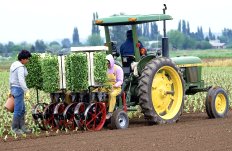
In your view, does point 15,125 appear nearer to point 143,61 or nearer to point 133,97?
point 133,97

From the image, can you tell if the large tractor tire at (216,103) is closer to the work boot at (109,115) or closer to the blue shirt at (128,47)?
the blue shirt at (128,47)

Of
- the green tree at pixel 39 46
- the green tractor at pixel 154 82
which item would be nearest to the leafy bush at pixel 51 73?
the green tractor at pixel 154 82

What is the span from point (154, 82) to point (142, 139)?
3194mm

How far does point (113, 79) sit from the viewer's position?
1391 centimetres

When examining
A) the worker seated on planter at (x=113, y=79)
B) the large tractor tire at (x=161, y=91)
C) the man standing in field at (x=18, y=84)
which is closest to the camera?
the man standing in field at (x=18, y=84)

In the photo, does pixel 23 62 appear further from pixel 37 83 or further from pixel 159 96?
pixel 159 96

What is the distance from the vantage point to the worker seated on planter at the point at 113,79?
45.1 feet

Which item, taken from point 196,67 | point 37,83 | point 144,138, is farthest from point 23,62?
point 196,67

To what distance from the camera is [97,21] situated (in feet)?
48.0

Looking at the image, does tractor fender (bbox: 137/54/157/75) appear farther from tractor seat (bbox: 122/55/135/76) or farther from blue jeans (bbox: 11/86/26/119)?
blue jeans (bbox: 11/86/26/119)

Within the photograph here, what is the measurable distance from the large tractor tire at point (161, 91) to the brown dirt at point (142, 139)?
1.61 feet

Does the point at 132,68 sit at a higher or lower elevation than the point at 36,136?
higher

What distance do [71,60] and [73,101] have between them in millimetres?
1021

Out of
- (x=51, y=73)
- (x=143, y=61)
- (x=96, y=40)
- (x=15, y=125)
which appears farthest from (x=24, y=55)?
(x=96, y=40)
